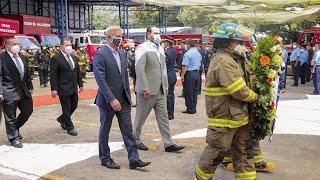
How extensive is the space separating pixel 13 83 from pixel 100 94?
206 cm

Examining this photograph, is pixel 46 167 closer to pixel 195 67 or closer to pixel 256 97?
pixel 256 97

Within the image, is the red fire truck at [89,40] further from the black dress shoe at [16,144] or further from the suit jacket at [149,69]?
the suit jacket at [149,69]

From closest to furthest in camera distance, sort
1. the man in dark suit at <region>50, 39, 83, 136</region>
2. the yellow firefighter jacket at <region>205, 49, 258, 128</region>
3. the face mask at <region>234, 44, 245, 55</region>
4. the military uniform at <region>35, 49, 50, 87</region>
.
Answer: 1. the yellow firefighter jacket at <region>205, 49, 258, 128</region>
2. the face mask at <region>234, 44, 245, 55</region>
3. the man in dark suit at <region>50, 39, 83, 136</region>
4. the military uniform at <region>35, 49, 50, 87</region>

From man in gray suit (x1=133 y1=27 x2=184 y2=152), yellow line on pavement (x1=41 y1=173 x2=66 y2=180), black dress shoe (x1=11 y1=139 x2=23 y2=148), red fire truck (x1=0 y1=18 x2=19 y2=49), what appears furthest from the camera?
red fire truck (x1=0 y1=18 x2=19 y2=49)

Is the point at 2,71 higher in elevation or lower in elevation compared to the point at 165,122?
higher

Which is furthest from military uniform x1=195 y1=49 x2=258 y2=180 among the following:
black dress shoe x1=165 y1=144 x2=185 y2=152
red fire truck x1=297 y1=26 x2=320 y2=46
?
red fire truck x1=297 y1=26 x2=320 y2=46

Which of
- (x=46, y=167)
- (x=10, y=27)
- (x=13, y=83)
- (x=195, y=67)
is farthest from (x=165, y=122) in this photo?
(x=10, y=27)

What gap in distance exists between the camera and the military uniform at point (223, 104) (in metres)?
4.85

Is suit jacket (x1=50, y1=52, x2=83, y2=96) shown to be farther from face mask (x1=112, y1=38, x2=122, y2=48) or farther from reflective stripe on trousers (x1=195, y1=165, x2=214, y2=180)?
reflective stripe on trousers (x1=195, y1=165, x2=214, y2=180)

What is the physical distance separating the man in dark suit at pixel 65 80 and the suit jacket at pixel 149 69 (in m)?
1.71

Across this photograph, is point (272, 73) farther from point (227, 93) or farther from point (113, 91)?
point (113, 91)

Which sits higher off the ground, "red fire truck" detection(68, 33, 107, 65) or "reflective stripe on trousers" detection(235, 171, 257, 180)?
"red fire truck" detection(68, 33, 107, 65)

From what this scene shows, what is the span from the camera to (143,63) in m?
7.06

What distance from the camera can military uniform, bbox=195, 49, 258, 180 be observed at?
4852 mm
